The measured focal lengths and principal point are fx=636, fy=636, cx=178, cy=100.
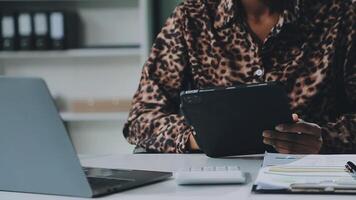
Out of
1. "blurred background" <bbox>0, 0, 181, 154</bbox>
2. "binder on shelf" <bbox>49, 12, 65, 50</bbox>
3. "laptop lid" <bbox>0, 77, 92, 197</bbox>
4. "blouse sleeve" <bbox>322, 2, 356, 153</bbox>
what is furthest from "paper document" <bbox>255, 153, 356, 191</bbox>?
"binder on shelf" <bbox>49, 12, 65, 50</bbox>

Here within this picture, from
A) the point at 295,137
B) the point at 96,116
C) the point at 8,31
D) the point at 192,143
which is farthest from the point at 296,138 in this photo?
the point at 8,31

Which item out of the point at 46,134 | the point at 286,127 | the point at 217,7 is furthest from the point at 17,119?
the point at 217,7

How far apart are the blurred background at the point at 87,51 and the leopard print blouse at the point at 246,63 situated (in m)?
1.36

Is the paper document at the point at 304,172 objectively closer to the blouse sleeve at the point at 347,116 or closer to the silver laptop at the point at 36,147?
Answer: the silver laptop at the point at 36,147

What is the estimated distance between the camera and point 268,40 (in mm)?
1758

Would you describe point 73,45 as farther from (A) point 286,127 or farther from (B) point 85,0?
(A) point 286,127

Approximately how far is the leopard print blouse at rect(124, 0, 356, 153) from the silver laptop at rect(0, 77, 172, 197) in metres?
0.68

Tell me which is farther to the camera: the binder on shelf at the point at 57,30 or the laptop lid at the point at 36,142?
the binder on shelf at the point at 57,30

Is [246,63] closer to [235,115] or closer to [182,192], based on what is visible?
[235,115]

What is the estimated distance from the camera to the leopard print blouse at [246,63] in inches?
67.9

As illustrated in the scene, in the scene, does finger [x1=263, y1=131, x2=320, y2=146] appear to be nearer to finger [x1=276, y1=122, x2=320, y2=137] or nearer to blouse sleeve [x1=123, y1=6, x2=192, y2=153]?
finger [x1=276, y1=122, x2=320, y2=137]

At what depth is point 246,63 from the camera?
5.85ft

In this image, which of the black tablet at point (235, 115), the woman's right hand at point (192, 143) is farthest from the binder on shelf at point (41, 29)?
the black tablet at point (235, 115)

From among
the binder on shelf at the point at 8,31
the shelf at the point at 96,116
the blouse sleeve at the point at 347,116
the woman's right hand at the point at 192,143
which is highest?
the blouse sleeve at the point at 347,116
